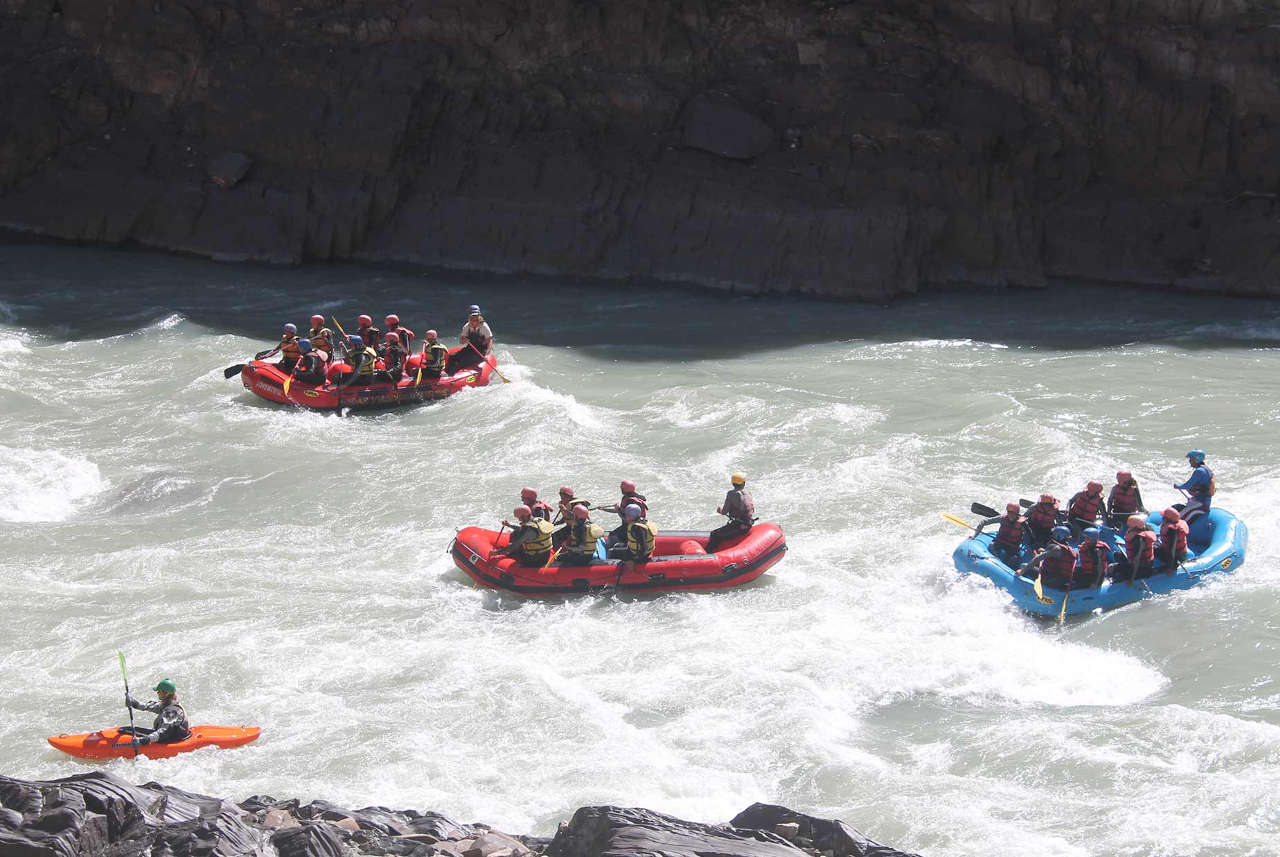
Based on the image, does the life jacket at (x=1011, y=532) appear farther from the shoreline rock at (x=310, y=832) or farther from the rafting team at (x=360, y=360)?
the rafting team at (x=360, y=360)

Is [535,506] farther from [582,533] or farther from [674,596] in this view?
[674,596]

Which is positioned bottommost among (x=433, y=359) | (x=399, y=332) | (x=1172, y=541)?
(x=1172, y=541)

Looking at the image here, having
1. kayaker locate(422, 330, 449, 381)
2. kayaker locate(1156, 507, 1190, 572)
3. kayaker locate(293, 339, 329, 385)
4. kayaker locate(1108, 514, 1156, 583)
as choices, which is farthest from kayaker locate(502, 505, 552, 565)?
kayaker locate(293, 339, 329, 385)

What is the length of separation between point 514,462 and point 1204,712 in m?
9.60

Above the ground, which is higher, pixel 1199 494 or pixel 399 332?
pixel 399 332

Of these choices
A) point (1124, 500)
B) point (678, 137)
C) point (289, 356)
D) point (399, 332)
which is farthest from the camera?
point (678, 137)

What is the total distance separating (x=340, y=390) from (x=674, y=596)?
7901mm

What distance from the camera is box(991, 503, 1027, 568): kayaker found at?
15.4 metres

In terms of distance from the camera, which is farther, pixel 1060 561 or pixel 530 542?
pixel 530 542

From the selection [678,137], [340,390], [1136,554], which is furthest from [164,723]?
[678,137]

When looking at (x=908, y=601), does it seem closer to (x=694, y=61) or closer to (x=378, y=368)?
(x=378, y=368)

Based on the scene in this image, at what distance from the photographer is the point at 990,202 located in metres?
29.2

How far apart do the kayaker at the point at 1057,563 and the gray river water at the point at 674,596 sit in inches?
19.2

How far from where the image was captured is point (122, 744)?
1146 cm
